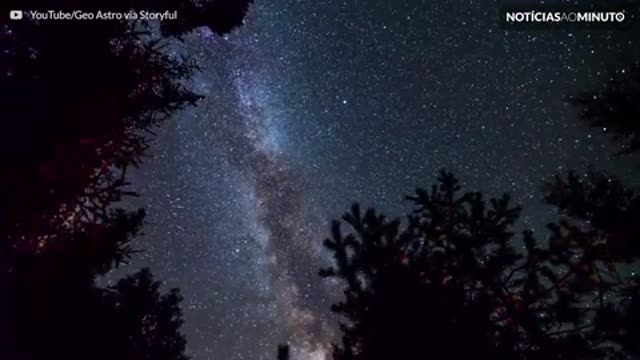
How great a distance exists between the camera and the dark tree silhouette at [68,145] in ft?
19.3

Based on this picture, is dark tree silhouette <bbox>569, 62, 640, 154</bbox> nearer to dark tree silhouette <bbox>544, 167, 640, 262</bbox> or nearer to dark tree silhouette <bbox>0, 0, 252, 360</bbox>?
dark tree silhouette <bbox>544, 167, 640, 262</bbox>

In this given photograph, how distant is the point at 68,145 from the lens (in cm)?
611

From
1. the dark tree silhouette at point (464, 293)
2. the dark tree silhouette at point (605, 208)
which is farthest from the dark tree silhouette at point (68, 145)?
the dark tree silhouette at point (605, 208)

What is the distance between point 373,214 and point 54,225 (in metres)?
4.34

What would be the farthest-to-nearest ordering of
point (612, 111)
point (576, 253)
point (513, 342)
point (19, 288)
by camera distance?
point (612, 111) → point (576, 253) → point (19, 288) → point (513, 342)

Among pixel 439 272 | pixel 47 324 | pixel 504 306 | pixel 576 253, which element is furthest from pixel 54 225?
pixel 576 253

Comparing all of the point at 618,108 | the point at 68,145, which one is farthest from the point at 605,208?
the point at 68,145

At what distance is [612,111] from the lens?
762cm

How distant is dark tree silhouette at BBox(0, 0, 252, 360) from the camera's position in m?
5.87

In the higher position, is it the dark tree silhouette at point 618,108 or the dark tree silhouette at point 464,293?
the dark tree silhouette at point 618,108

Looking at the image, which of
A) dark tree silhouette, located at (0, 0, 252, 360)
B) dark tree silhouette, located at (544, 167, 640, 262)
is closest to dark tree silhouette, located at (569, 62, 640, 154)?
dark tree silhouette, located at (544, 167, 640, 262)

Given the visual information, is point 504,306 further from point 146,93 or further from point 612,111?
point 146,93

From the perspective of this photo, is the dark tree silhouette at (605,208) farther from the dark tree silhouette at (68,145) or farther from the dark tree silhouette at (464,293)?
the dark tree silhouette at (68,145)

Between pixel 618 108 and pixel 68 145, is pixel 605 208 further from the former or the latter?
pixel 68 145
